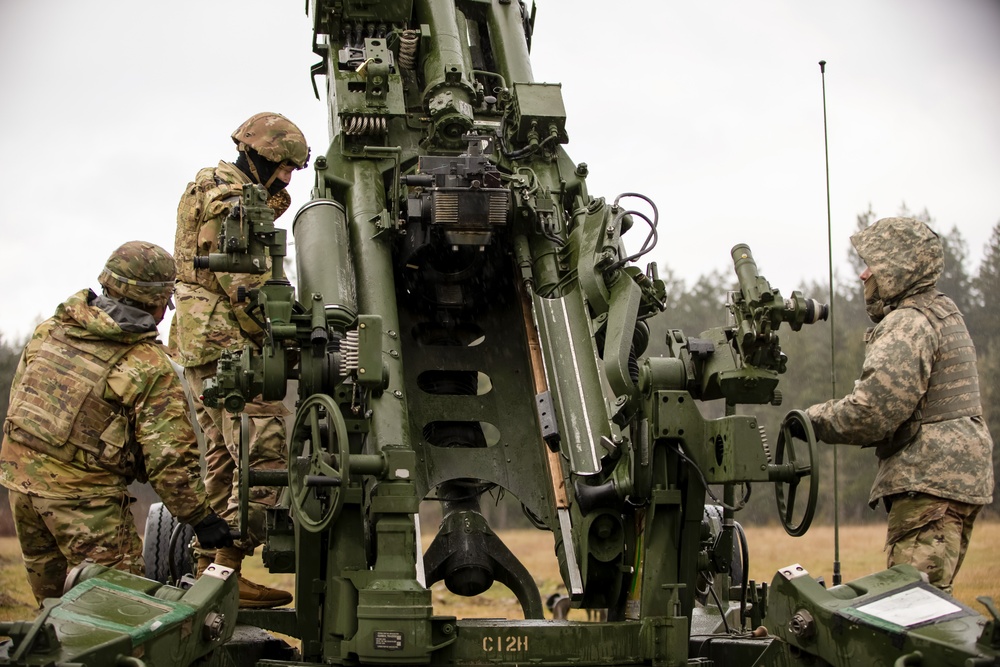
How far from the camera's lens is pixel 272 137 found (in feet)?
25.2

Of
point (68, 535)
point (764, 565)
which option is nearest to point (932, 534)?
point (68, 535)

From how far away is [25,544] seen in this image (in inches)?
253

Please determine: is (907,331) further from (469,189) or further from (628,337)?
(469,189)

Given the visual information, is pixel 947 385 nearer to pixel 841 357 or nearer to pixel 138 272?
pixel 138 272

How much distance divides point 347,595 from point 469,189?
2242 mm

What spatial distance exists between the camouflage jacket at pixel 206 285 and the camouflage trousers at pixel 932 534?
12.8 ft

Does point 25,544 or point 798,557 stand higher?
point 25,544

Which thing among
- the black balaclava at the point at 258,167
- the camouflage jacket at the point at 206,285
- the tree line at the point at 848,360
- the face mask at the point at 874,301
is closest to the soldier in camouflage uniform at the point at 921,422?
the face mask at the point at 874,301

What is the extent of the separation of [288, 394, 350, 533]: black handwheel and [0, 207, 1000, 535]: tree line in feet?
24.5

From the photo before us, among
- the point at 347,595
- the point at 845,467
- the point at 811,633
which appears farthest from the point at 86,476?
the point at 845,467

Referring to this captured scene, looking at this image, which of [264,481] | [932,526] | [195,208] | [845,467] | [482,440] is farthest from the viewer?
[845,467]

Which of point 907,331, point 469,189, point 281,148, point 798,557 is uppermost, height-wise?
point 281,148

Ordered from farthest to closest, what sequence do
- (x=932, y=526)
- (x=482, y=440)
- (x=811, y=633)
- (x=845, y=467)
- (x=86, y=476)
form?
(x=845, y=467)
(x=482, y=440)
(x=86, y=476)
(x=932, y=526)
(x=811, y=633)

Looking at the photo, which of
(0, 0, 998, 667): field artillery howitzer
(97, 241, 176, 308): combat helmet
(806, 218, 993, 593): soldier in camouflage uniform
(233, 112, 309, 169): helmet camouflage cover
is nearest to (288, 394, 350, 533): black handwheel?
(0, 0, 998, 667): field artillery howitzer
